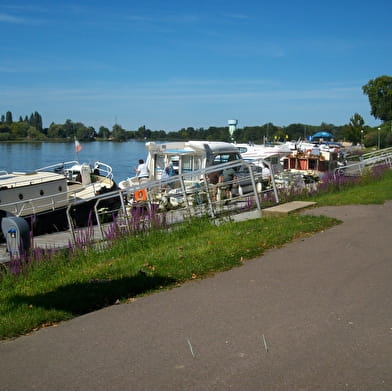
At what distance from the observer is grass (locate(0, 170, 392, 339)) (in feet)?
18.2

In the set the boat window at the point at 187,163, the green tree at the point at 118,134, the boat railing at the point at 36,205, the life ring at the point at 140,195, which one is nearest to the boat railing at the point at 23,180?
the boat railing at the point at 36,205

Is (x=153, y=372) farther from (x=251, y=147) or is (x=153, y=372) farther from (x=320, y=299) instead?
(x=251, y=147)

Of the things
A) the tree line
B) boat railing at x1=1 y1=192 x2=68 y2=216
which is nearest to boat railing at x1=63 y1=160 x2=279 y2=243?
boat railing at x1=1 y1=192 x2=68 y2=216

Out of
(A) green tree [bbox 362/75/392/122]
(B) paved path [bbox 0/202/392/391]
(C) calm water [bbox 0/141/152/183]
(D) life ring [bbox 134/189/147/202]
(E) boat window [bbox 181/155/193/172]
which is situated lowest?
(C) calm water [bbox 0/141/152/183]

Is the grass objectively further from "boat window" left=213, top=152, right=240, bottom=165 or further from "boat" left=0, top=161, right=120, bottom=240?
"boat window" left=213, top=152, right=240, bottom=165

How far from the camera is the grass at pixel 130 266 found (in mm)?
5555

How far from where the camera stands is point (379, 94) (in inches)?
3999

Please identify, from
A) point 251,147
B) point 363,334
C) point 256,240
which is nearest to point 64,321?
point 363,334

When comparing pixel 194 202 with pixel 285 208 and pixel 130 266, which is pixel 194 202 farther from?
pixel 130 266

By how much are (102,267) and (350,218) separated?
5091 millimetres

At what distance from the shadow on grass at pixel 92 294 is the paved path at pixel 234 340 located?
0.81 feet

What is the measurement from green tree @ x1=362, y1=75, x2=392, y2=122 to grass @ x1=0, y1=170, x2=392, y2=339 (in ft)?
314

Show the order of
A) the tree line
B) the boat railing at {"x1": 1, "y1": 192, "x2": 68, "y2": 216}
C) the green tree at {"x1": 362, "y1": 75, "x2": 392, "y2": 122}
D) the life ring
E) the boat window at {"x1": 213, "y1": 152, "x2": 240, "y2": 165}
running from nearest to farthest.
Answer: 1. the life ring
2. the boat railing at {"x1": 1, "y1": 192, "x2": 68, "y2": 216}
3. the boat window at {"x1": 213, "y1": 152, "x2": 240, "y2": 165}
4. the tree line
5. the green tree at {"x1": 362, "y1": 75, "x2": 392, "y2": 122}

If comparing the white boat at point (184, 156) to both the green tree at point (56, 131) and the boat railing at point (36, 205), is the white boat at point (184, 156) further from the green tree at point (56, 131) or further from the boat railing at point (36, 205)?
the green tree at point (56, 131)
